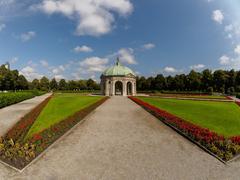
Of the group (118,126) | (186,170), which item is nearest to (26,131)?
(118,126)

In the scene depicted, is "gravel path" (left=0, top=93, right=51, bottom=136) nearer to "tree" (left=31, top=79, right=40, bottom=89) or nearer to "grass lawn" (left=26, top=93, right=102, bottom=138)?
"grass lawn" (left=26, top=93, right=102, bottom=138)

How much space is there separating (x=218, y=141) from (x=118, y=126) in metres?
6.39

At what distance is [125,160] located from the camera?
701 centimetres

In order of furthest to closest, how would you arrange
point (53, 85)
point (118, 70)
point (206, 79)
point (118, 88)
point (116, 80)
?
point (53, 85)
point (118, 88)
point (206, 79)
point (118, 70)
point (116, 80)

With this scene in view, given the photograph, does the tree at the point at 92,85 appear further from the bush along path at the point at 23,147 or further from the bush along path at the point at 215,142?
the bush along path at the point at 215,142

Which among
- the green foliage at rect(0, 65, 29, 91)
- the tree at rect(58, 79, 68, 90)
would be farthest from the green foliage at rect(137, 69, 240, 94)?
the green foliage at rect(0, 65, 29, 91)

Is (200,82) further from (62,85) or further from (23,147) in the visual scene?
(62,85)

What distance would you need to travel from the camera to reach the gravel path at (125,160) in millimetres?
5965

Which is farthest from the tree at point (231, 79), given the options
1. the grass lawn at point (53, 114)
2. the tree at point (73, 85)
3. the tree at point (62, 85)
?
the tree at point (62, 85)

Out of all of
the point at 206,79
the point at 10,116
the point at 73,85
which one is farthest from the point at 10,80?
the point at 206,79

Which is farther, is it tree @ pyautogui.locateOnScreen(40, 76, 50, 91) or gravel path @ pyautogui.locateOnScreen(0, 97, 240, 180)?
tree @ pyautogui.locateOnScreen(40, 76, 50, 91)

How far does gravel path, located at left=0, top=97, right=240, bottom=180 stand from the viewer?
19.6 feet

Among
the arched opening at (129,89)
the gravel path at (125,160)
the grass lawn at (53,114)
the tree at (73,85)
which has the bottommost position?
the gravel path at (125,160)

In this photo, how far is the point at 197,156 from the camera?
7434 mm
